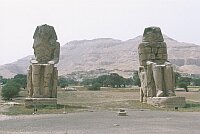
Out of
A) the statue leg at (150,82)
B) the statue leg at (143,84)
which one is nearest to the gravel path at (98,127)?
the statue leg at (150,82)

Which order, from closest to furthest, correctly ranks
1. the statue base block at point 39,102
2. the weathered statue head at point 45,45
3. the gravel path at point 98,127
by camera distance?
the gravel path at point 98,127, the statue base block at point 39,102, the weathered statue head at point 45,45

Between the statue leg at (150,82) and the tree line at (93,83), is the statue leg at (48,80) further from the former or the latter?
the tree line at (93,83)

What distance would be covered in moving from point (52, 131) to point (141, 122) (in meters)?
3.16

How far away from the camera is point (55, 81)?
20188mm

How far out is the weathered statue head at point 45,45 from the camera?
21.2m

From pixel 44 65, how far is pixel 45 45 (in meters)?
1.68

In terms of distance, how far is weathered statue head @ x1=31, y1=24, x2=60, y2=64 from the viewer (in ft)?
69.5

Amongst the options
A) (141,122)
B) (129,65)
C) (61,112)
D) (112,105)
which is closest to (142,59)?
(112,105)

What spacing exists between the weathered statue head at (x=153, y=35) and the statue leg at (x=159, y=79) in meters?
2.00

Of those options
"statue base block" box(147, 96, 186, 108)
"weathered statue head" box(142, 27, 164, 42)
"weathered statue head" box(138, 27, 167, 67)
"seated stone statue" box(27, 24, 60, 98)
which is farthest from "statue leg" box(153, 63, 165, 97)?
"seated stone statue" box(27, 24, 60, 98)

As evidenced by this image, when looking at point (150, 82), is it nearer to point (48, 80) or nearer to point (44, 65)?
point (48, 80)

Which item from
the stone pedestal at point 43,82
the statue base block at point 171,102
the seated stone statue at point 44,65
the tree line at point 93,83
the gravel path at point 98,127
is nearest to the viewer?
the gravel path at point 98,127

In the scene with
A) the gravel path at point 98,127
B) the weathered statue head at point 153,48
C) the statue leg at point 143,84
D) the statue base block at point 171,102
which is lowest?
the gravel path at point 98,127

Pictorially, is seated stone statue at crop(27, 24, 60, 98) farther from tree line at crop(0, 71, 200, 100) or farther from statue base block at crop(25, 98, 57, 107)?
tree line at crop(0, 71, 200, 100)
